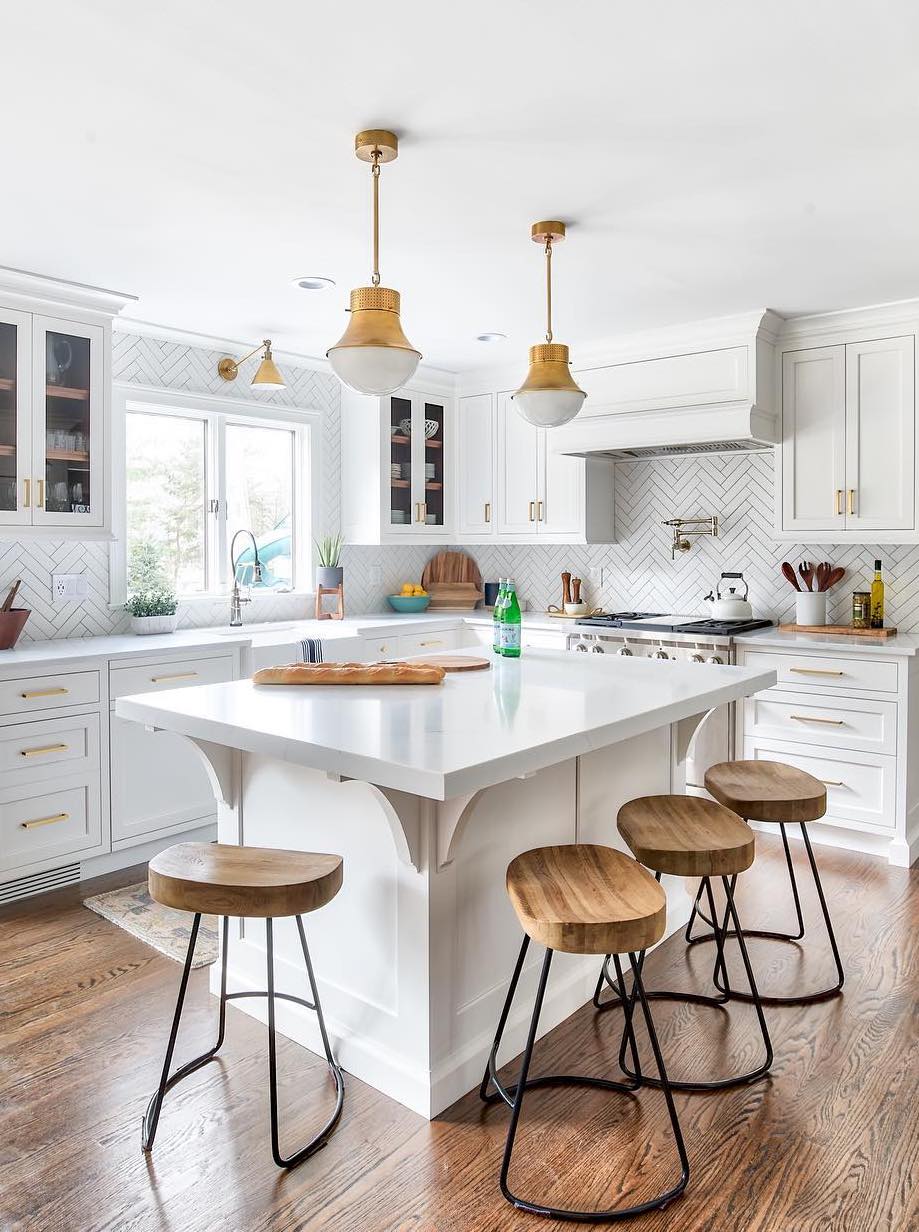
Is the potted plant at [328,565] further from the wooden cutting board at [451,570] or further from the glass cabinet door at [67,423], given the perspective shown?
the glass cabinet door at [67,423]

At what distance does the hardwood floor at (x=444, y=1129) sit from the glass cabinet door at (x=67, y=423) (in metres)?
1.87

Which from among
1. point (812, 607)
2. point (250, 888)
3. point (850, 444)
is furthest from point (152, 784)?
point (850, 444)

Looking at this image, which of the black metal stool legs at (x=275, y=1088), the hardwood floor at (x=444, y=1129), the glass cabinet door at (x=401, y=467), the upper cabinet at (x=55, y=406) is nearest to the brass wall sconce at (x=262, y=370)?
the upper cabinet at (x=55, y=406)

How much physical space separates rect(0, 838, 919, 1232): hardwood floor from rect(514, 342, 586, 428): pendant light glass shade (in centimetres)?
181

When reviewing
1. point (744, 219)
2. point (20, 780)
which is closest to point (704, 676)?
point (744, 219)

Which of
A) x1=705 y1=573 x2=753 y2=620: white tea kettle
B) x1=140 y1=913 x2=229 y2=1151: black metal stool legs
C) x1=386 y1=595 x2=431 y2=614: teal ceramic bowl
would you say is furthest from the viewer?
x1=386 y1=595 x2=431 y2=614: teal ceramic bowl

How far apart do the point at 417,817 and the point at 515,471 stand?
11.9ft

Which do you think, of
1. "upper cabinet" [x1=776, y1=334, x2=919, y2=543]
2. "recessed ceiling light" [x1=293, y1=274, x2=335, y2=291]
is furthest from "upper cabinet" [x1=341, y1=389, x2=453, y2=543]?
"upper cabinet" [x1=776, y1=334, x2=919, y2=543]

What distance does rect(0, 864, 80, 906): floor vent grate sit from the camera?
3346 mm

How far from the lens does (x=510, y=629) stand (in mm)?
3035

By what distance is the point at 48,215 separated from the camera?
2.92 m

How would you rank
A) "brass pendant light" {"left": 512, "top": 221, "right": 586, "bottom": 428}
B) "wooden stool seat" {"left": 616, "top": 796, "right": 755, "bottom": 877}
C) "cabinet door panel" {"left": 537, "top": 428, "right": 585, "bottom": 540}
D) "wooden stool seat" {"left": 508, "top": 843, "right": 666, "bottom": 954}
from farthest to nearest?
1. "cabinet door panel" {"left": 537, "top": 428, "right": 585, "bottom": 540}
2. "brass pendant light" {"left": 512, "top": 221, "right": 586, "bottom": 428}
3. "wooden stool seat" {"left": 616, "top": 796, "right": 755, "bottom": 877}
4. "wooden stool seat" {"left": 508, "top": 843, "right": 666, "bottom": 954}

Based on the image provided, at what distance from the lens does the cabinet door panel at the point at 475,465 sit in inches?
215

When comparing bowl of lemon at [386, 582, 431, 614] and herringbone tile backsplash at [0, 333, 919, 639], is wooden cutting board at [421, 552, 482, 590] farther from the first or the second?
bowl of lemon at [386, 582, 431, 614]
